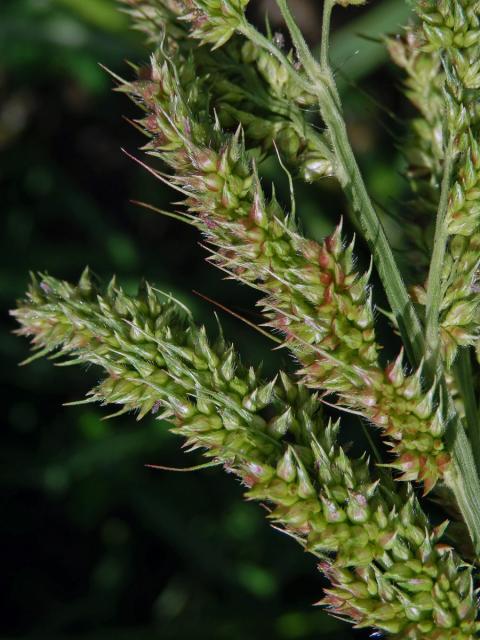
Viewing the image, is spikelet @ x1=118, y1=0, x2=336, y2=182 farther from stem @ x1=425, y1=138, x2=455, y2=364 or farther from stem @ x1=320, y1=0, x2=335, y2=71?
stem @ x1=425, y1=138, x2=455, y2=364

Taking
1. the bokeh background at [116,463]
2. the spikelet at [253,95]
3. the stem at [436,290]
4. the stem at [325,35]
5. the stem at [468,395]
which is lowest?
the bokeh background at [116,463]

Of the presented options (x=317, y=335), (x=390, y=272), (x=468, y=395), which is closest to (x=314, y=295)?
(x=317, y=335)

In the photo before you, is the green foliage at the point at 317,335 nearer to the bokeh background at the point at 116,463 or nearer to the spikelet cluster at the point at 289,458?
the spikelet cluster at the point at 289,458

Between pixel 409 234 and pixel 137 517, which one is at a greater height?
pixel 409 234

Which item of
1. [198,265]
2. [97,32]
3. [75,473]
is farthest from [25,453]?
[97,32]

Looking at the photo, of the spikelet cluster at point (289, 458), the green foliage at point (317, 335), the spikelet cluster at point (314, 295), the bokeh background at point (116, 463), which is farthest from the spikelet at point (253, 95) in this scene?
the bokeh background at point (116, 463)

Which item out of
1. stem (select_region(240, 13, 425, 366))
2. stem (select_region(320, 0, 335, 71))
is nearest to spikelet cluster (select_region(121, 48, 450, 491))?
stem (select_region(240, 13, 425, 366))

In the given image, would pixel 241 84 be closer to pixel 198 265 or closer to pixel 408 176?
pixel 408 176
